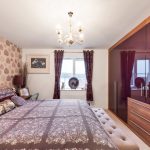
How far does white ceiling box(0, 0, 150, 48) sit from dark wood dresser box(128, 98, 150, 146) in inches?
62.5

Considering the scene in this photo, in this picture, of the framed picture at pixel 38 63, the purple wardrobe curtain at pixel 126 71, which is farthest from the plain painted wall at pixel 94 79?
the purple wardrobe curtain at pixel 126 71

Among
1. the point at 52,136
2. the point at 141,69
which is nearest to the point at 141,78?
the point at 141,69

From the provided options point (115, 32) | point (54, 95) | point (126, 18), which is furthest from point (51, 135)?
point (54, 95)

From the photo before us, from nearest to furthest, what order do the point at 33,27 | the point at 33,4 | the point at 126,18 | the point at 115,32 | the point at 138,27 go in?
the point at 33,4 → the point at 126,18 → the point at 138,27 → the point at 33,27 → the point at 115,32

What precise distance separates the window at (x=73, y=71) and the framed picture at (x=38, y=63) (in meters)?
0.62

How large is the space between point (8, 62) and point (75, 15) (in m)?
2.84

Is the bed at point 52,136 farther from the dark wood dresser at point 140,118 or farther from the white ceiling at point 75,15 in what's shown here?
the white ceiling at point 75,15

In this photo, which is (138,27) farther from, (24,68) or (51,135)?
(24,68)

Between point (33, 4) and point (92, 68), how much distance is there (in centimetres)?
368

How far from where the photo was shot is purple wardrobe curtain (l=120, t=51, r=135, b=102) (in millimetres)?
4270

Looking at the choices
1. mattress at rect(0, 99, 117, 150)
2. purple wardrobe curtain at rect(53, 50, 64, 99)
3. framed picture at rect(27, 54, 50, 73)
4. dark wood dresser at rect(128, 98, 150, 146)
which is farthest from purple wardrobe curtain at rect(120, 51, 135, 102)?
mattress at rect(0, 99, 117, 150)

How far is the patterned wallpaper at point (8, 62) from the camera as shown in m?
4.43

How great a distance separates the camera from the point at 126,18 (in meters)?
2.89

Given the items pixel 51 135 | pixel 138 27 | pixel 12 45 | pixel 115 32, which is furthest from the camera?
pixel 12 45
